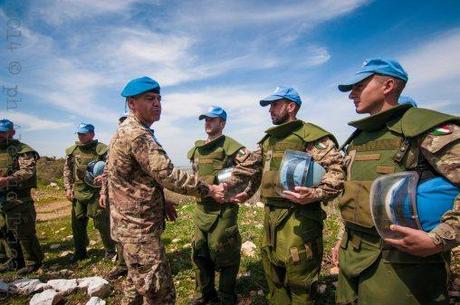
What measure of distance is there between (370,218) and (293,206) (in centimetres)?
129

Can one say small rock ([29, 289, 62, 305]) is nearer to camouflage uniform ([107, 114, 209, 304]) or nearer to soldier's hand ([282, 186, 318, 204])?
camouflage uniform ([107, 114, 209, 304])

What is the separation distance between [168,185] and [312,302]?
7.11ft

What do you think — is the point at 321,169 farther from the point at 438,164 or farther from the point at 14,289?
the point at 14,289

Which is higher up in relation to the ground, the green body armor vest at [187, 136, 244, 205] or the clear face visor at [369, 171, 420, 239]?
the green body armor vest at [187, 136, 244, 205]

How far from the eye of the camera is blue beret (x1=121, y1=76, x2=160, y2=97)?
11.5ft

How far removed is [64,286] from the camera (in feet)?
17.9

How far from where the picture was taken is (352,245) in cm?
272

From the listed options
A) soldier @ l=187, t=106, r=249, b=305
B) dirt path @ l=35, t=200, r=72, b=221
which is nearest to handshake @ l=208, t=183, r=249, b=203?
soldier @ l=187, t=106, r=249, b=305

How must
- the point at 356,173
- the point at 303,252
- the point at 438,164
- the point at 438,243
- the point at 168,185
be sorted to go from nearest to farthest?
the point at 438,243, the point at 438,164, the point at 356,173, the point at 168,185, the point at 303,252

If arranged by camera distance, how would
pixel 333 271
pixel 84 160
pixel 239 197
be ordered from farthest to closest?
pixel 84 160 → pixel 333 271 → pixel 239 197

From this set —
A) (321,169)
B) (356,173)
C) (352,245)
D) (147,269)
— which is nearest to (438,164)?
(356,173)

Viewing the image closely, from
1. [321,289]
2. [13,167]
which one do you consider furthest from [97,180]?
[321,289]

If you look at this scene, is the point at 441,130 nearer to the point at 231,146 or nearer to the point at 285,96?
the point at 285,96

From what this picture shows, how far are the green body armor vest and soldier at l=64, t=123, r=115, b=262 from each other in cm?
312
